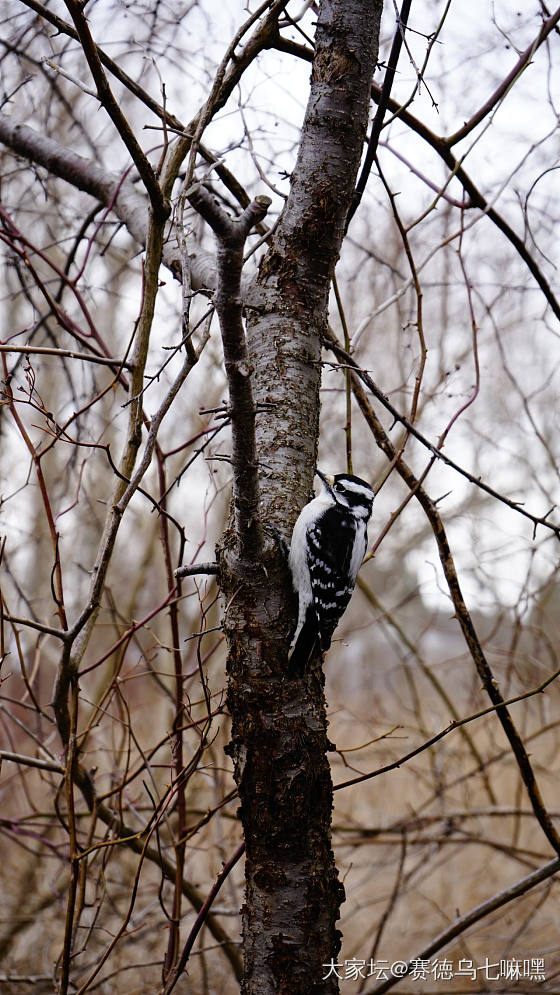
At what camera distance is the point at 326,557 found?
2.65 metres

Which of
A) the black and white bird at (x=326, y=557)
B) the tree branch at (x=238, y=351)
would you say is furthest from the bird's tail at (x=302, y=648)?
the tree branch at (x=238, y=351)

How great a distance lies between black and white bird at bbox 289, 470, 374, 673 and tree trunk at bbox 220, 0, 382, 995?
59 millimetres

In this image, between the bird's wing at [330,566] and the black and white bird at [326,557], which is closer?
the black and white bird at [326,557]

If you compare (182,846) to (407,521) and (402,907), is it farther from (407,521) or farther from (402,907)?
(402,907)

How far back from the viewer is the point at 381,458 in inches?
219

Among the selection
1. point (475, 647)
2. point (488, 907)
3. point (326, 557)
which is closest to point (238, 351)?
point (326, 557)

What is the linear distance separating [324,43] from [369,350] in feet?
11.3

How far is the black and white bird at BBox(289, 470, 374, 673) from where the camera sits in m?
1.94

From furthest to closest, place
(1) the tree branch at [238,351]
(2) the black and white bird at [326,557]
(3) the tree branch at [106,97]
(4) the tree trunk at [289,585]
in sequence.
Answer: (2) the black and white bird at [326,557], (4) the tree trunk at [289,585], (3) the tree branch at [106,97], (1) the tree branch at [238,351]

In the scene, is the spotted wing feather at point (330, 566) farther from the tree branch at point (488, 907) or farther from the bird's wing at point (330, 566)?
the tree branch at point (488, 907)

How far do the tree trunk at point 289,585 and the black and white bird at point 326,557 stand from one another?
59 mm

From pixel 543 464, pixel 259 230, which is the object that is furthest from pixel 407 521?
pixel 259 230

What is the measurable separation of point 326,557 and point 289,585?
724 mm

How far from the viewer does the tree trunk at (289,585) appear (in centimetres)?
176
